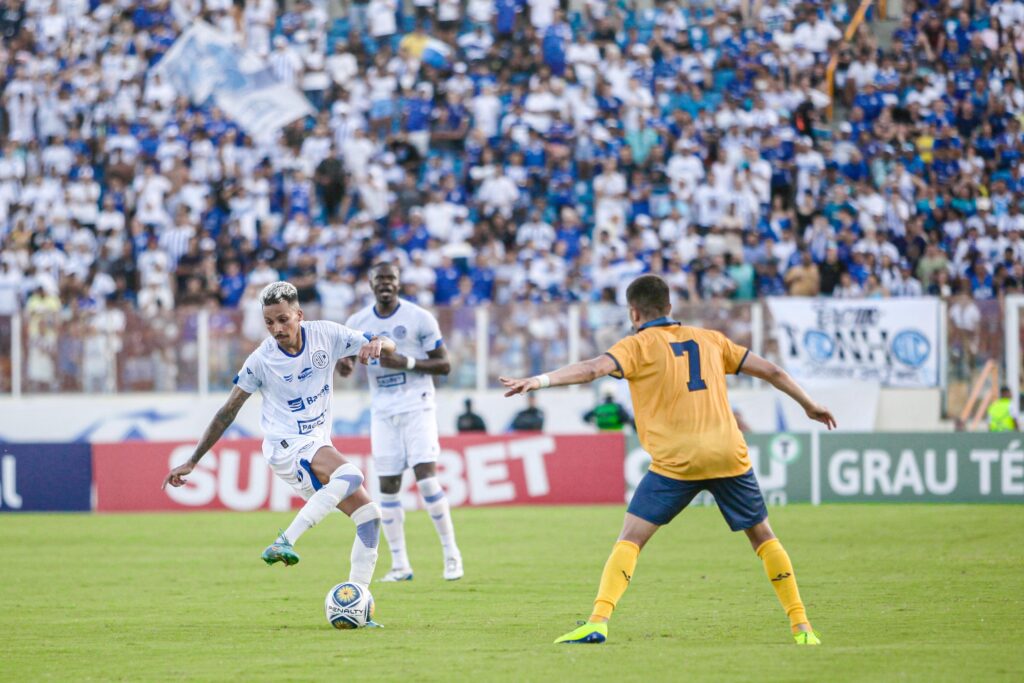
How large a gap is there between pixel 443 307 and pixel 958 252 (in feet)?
29.1

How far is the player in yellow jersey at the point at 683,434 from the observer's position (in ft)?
30.3

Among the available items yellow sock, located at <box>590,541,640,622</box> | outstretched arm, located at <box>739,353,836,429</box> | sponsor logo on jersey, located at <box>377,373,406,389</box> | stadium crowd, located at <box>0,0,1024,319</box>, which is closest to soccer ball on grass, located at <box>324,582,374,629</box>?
yellow sock, located at <box>590,541,640,622</box>

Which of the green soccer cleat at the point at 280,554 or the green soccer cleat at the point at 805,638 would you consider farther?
the green soccer cleat at the point at 280,554

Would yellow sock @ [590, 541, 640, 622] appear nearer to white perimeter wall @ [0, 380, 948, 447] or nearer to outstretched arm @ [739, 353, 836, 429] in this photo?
outstretched arm @ [739, 353, 836, 429]

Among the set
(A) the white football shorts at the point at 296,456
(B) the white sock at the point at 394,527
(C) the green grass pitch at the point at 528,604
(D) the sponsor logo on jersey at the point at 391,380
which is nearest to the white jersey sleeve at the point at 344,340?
(A) the white football shorts at the point at 296,456

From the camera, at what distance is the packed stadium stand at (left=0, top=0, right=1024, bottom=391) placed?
2691 cm

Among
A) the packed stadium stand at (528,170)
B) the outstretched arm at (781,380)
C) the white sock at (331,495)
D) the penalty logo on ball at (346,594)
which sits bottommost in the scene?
the penalty logo on ball at (346,594)

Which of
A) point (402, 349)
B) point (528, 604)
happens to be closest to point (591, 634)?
point (528, 604)

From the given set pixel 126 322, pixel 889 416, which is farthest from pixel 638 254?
pixel 126 322

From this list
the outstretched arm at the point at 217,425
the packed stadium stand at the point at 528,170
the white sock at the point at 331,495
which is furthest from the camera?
the packed stadium stand at the point at 528,170

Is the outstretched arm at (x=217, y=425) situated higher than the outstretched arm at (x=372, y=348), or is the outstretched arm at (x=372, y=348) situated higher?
the outstretched arm at (x=372, y=348)

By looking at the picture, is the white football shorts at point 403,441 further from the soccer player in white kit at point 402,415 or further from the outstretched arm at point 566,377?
the outstretched arm at point 566,377

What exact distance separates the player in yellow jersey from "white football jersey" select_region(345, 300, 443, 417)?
16.5 ft

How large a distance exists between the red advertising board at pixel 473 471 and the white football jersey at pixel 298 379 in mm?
11864
